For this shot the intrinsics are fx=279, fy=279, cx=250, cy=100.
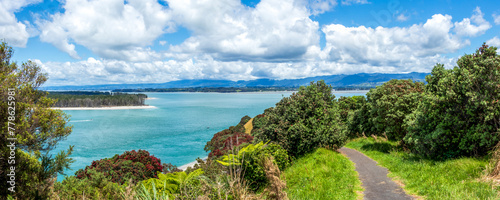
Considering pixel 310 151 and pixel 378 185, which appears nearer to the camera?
pixel 378 185

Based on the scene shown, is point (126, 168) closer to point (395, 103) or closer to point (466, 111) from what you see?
point (395, 103)

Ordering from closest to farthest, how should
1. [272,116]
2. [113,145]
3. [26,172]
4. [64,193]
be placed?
[64,193]
[26,172]
[272,116]
[113,145]

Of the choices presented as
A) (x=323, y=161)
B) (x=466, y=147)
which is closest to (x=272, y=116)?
(x=323, y=161)

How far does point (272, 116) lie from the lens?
14531mm

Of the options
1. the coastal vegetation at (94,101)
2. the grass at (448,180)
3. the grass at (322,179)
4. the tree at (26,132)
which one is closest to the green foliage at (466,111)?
the grass at (448,180)

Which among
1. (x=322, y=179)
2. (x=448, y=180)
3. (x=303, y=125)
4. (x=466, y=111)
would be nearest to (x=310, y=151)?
(x=303, y=125)

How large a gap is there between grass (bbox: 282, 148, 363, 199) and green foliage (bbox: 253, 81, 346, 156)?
92 cm

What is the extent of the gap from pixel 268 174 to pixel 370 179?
659 centimetres

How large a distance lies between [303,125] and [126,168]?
41.4 feet

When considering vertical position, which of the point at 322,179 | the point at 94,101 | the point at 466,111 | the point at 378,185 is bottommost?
the point at 94,101

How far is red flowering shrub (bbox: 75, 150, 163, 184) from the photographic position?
1808 centimetres

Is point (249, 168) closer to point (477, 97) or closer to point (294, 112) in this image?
point (294, 112)

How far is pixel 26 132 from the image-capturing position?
8.67 meters

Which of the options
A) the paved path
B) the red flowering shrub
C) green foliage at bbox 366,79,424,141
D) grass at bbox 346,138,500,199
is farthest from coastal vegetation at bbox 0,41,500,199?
the red flowering shrub
